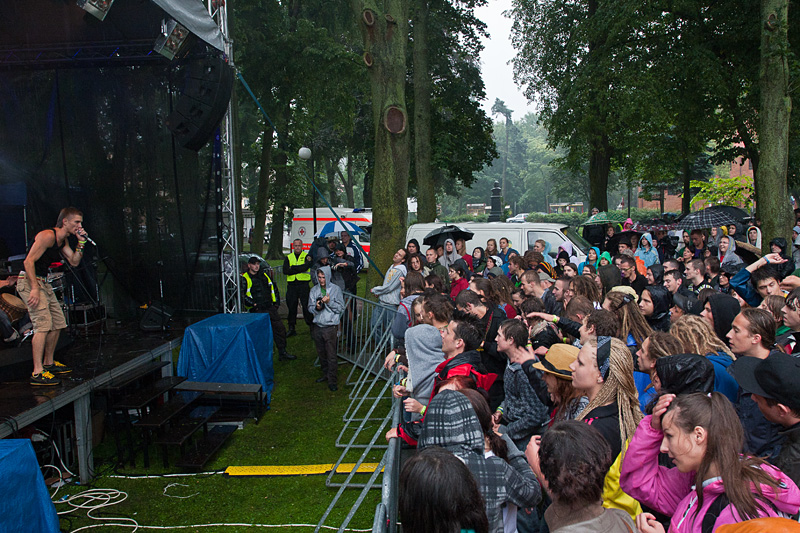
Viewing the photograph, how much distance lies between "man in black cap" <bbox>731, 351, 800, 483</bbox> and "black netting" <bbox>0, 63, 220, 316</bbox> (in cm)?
859

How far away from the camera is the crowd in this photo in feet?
6.88

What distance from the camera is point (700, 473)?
2176 millimetres

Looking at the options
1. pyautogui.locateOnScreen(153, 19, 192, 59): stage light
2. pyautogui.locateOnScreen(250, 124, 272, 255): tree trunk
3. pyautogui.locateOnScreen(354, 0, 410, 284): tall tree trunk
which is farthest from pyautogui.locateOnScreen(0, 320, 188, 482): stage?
pyautogui.locateOnScreen(250, 124, 272, 255): tree trunk

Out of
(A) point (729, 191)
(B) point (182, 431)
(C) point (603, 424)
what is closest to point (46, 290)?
(B) point (182, 431)

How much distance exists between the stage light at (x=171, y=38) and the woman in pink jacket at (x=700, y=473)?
7740 millimetres

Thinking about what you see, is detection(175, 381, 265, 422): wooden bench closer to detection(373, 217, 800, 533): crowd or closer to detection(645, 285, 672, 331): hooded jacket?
detection(373, 217, 800, 533): crowd

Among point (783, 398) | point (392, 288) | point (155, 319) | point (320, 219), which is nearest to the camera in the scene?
point (783, 398)

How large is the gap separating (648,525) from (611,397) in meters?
0.86

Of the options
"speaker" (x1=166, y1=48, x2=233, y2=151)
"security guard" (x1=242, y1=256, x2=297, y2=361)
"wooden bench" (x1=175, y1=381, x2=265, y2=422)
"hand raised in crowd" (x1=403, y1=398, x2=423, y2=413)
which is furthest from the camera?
"security guard" (x1=242, y1=256, x2=297, y2=361)

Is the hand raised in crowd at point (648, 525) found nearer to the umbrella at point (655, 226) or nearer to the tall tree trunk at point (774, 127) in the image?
the tall tree trunk at point (774, 127)

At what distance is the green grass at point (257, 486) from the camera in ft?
16.1

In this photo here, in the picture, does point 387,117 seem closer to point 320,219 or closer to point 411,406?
point 411,406

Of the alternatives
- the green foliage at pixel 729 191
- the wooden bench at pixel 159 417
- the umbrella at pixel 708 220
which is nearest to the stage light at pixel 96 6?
the wooden bench at pixel 159 417

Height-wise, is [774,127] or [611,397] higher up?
[774,127]
